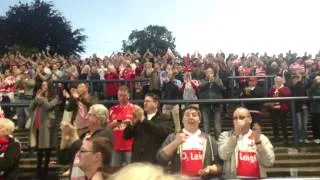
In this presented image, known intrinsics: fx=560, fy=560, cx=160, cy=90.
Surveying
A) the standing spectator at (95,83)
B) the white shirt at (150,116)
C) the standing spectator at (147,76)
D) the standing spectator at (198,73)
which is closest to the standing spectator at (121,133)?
the white shirt at (150,116)

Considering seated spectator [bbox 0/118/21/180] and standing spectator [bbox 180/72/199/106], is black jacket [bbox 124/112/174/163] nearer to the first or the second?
seated spectator [bbox 0/118/21/180]

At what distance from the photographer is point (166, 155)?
21.0ft

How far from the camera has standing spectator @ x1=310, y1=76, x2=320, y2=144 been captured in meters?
11.5

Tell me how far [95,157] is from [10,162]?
3.25m

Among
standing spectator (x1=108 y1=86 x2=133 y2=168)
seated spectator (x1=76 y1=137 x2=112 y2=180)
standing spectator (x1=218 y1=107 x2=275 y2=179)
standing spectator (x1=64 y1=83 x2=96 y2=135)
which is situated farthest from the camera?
standing spectator (x1=64 y1=83 x2=96 y2=135)

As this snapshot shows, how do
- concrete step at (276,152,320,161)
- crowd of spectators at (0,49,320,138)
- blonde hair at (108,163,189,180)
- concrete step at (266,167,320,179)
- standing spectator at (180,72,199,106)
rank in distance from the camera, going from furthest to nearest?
standing spectator at (180,72,199,106), crowd of spectators at (0,49,320,138), concrete step at (276,152,320,161), concrete step at (266,167,320,179), blonde hair at (108,163,189,180)

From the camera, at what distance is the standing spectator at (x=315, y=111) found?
1150cm

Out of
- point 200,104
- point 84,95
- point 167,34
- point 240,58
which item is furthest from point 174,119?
point 167,34

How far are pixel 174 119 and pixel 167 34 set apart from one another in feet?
300

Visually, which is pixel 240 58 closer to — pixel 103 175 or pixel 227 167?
pixel 227 167

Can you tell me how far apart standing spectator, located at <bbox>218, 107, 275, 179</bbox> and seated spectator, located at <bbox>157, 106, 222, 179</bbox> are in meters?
0.15

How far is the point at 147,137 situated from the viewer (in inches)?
296

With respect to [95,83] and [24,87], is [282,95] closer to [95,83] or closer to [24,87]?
[95,83]

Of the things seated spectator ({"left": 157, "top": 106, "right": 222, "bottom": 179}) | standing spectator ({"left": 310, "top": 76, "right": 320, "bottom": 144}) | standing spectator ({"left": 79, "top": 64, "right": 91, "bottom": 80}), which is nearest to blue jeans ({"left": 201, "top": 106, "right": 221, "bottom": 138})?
standing spectator ({"left": 310, "top": 76, "right": 320, "bottom": 144})
